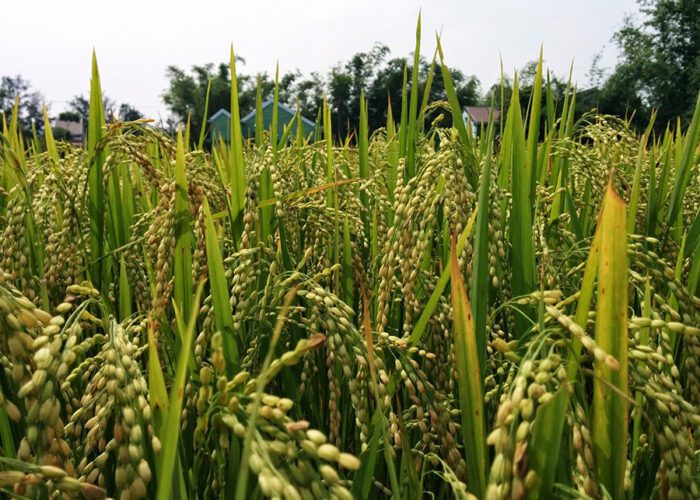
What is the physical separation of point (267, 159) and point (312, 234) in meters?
0.32

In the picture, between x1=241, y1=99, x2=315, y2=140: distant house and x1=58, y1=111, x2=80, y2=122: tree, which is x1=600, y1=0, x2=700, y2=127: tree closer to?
x1=241, y1=99, x2=315, y2=140: distant house

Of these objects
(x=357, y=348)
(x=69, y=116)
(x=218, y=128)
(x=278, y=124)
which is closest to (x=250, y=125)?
(x=278, y=124)

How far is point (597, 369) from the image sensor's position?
2.46 ft

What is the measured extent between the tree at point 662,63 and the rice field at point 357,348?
44810 mm

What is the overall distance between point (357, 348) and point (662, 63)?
50.2m

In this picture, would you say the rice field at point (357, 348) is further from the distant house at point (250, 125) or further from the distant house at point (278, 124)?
the distant house at point (278, 124)

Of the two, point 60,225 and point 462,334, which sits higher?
point 60,225

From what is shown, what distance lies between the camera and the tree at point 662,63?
42.6 meters

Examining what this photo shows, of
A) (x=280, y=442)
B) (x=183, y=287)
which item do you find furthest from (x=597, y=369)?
(x=183, y=287)

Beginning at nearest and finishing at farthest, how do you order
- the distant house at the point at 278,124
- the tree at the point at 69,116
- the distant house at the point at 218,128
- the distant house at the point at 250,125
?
the distant house at the point at 218,128 → the distant house at the point at 250,125 → the distant house at the point at 278,124 → the tree at the point at 69,116

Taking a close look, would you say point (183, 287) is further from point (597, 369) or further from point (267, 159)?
point (597, 369)

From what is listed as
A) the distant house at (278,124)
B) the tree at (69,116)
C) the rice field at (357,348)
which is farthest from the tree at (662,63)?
the tree at (69,116)

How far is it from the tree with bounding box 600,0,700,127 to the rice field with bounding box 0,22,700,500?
147ft


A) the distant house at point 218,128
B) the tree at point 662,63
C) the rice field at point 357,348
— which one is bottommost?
the rice field at point 357,348
